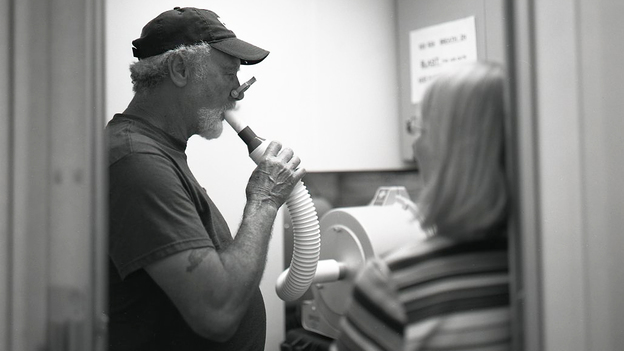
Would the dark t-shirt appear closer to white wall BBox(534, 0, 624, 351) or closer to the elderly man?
the elderly man

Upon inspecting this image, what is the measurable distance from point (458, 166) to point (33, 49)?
24.5 inches

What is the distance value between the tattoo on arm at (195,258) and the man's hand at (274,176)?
0.63 feet

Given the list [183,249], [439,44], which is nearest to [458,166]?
[439,44]

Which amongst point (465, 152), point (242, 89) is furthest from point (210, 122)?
point (465, 152)

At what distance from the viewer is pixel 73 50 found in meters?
0.76

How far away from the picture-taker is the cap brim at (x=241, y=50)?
Answer: 1164 mm

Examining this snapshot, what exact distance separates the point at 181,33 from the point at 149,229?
436mm

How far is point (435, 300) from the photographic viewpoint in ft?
2.24

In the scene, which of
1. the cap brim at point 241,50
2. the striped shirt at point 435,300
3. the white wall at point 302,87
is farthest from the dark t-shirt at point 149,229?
the striped shirt at point 435,300

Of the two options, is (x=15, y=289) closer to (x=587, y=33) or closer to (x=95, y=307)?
(x=95, y=307)

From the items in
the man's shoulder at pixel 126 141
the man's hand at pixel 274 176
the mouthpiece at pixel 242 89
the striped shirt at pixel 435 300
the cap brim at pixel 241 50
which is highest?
the cap brim at pixel 241 50

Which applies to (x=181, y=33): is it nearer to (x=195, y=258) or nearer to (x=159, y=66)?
(x=159, y=66)

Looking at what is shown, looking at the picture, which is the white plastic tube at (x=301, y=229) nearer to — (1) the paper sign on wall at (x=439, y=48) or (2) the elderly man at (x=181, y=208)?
(2) the elderly man at (x=181, y=208)

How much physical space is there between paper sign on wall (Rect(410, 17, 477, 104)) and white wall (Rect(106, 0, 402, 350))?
16 cm
